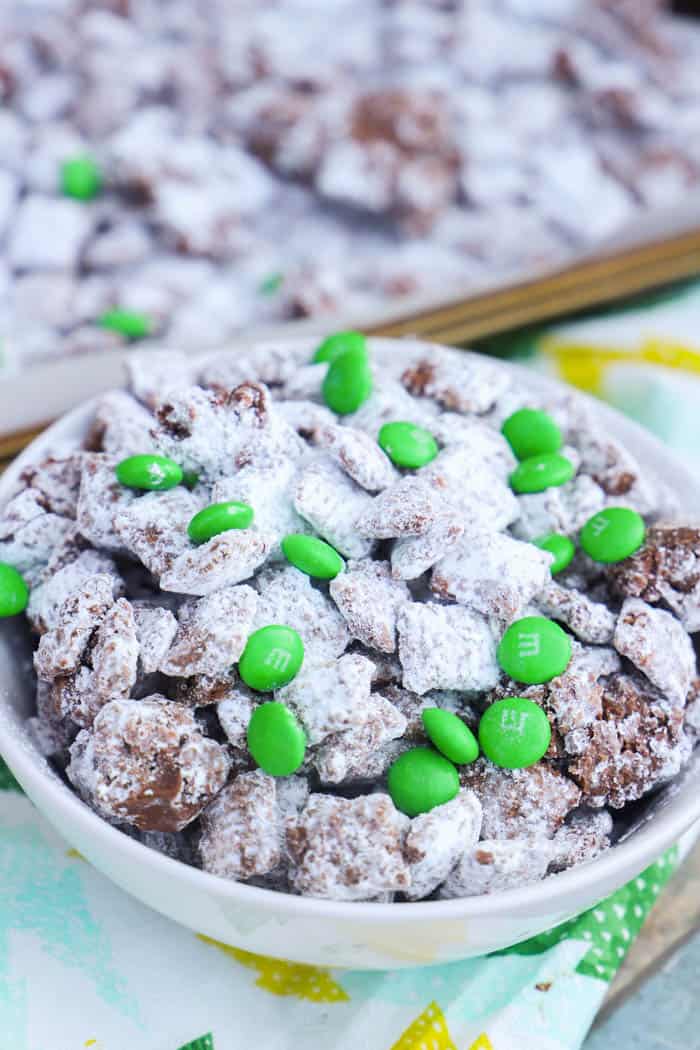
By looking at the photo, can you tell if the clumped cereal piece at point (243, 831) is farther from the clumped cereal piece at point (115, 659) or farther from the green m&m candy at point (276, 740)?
the clumped cereal piece at point (115, 659)

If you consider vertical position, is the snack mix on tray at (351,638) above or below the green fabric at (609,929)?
above

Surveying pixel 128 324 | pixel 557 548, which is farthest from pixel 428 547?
pixel 128 324

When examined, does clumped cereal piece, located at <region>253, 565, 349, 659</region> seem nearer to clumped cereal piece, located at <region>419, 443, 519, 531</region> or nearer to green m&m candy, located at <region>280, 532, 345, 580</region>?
green m&m candy, located at <region>280, 532, 345, 580</region>

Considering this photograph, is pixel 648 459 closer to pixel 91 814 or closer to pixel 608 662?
pixel 608 662

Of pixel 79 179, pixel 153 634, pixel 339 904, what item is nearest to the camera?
pixel 339 904

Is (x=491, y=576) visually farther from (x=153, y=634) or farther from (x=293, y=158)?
(x=293, y=158)

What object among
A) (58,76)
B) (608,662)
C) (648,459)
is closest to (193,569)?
(608,662)

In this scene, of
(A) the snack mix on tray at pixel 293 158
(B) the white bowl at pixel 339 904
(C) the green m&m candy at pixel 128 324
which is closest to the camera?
(B) the white bowl at pixel 339 904

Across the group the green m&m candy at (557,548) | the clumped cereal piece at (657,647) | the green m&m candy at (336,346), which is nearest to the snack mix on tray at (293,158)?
the green m&m candy at (336,346)
